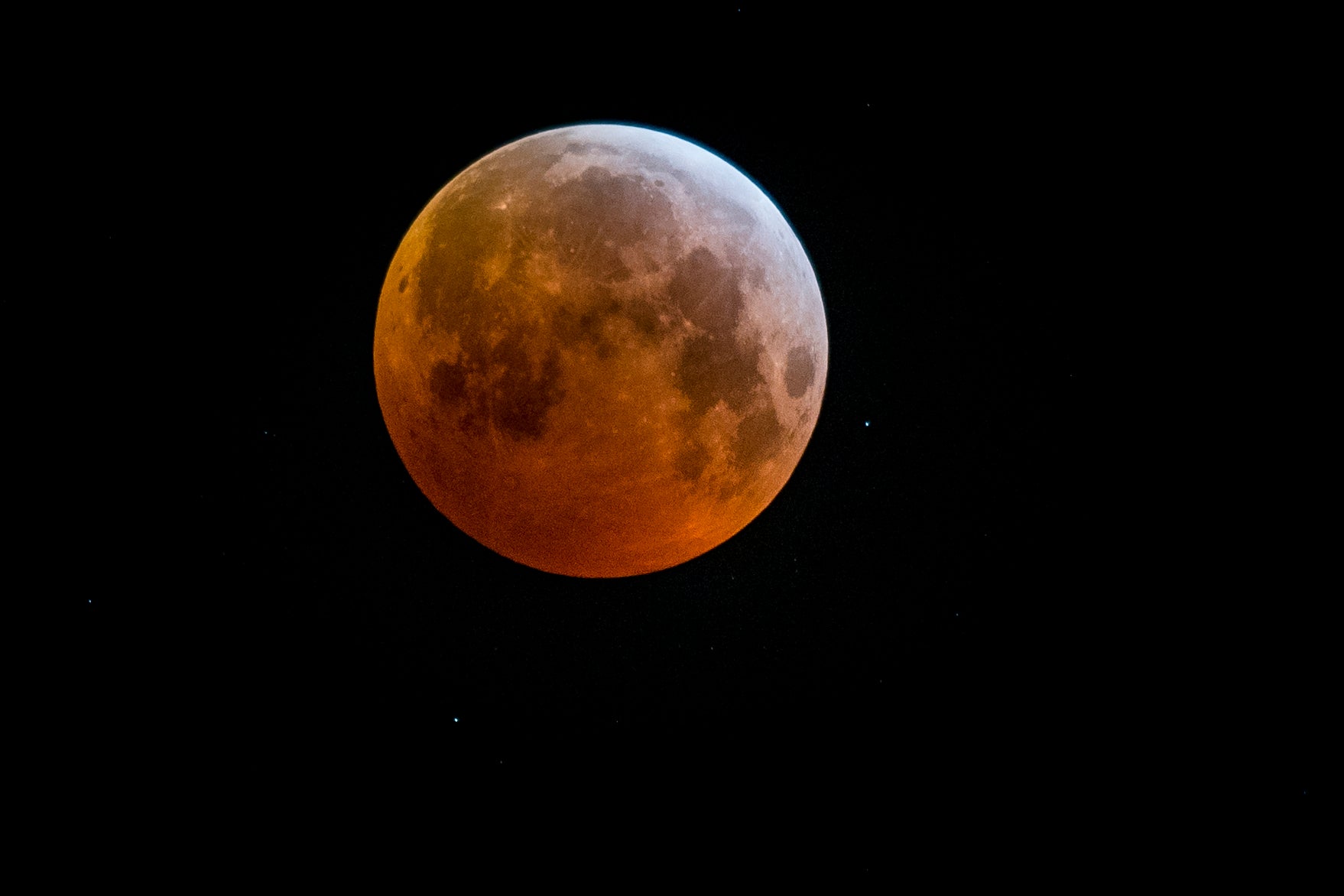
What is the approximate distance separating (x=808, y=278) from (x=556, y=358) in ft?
4.15

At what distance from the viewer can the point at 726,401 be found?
3070mm

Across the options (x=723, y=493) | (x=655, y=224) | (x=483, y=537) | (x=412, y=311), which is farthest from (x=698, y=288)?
(x=483, y=537)

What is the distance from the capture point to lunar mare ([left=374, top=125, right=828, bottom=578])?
2.91 meters

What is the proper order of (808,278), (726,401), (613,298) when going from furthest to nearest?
(808,278) < (726,401) < (613,298)

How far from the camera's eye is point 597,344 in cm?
288

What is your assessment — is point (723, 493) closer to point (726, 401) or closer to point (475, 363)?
point (726, 401)

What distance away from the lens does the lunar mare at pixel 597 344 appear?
114 inches

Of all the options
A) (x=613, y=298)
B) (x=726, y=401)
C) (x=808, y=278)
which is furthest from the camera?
(x=808, y=278)

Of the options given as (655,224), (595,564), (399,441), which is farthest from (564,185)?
(595,564)

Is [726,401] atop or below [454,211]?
below

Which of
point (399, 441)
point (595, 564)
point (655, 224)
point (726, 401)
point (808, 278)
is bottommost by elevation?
point (595, 564)

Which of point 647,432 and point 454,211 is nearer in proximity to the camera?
point 647,432

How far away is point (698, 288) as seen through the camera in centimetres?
297

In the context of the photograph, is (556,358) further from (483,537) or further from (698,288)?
(483,537)
